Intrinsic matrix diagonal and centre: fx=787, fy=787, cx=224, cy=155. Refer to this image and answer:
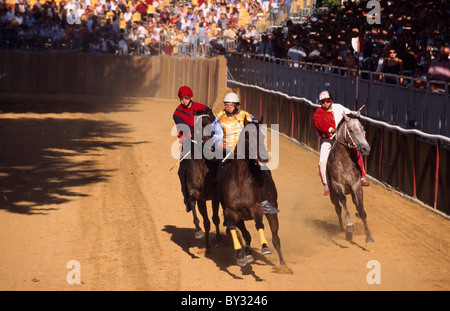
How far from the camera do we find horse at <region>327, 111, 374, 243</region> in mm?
12203

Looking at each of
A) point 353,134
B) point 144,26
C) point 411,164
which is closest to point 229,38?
point 144,26

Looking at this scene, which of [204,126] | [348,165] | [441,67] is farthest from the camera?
[441,67]

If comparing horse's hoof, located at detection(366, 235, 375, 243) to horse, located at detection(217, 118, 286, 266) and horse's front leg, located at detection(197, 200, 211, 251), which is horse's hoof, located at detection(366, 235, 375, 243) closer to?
horse's front leg, located at detection(197, 200, 211, 251)

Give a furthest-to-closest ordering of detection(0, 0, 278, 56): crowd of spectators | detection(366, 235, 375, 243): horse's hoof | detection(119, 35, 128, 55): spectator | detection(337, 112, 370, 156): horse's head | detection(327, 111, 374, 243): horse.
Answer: detection(119, 35, 128, 55): spectator < detection(0, 0, 278, 56): crowd of spectators < detection(366, 235, 375, 243): horse's hoof < detection(327, 111, 374, 243): horse < detection(337, 112, 370, 156): horse's head

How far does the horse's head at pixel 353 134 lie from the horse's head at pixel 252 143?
8.02 feet

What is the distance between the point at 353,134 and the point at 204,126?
2.49 m

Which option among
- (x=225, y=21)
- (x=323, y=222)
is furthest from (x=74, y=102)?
(x=323, y=222)

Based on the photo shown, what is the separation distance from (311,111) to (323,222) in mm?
9138

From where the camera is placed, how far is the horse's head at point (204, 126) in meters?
11.2

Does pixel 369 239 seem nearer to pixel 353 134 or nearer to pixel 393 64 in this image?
pixel 353 134

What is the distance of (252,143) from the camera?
10.1 m

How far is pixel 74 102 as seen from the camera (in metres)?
38.0

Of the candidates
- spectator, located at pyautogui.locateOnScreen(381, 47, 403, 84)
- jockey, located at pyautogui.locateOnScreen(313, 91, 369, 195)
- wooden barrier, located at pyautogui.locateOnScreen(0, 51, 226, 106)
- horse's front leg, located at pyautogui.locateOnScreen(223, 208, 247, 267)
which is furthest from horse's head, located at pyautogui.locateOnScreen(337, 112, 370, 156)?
wooden barrier, located at pyautogui.locateOnScreen(0, 51, 226, 106)

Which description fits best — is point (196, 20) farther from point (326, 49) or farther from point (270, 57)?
point (326, 49)
